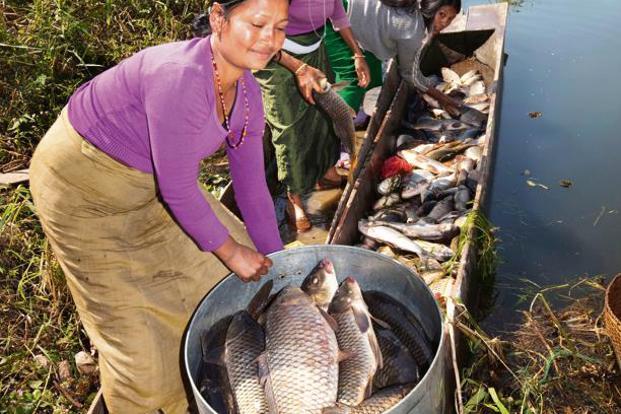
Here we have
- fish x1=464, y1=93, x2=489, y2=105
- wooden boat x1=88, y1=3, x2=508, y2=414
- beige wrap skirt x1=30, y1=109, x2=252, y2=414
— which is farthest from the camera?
fish x1=464, y1=93, x2=489, y2=105

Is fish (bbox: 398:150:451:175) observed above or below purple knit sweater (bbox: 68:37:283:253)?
below

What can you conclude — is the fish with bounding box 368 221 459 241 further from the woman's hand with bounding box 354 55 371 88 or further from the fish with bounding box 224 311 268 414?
the fish with bounding box 224 311 268 414

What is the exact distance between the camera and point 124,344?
2738 mm

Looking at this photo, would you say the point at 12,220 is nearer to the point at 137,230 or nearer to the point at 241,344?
the point at 137,230

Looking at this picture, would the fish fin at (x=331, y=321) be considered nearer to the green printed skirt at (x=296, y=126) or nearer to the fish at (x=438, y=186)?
the green printed skirt at (x=296, y=126)

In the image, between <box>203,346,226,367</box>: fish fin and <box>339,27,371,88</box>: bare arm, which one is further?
<box>339,27,371,88</box>: bare arm

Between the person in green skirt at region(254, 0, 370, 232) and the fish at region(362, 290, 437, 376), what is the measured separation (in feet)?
6.59

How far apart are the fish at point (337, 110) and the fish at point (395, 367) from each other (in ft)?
7.30

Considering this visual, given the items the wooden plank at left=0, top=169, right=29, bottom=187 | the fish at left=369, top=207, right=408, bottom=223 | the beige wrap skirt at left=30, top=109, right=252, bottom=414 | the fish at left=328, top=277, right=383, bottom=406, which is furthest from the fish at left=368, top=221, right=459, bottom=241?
the wooden plank at left=0, top=169, right=29, bottom=187

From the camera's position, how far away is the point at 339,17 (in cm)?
482

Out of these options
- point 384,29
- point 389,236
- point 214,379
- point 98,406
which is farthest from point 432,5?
point 98,406

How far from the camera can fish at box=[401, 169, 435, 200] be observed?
16.8 ft

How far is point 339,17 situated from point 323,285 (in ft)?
9.64

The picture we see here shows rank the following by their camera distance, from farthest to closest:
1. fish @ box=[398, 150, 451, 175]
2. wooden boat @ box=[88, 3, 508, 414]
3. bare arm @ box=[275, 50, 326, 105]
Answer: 1. fish @ box=[398, 150, 451, 175]
2. bare arm @ box=[275, 50, 326, 105]
3. wooden boat @ box=[88, 3, 508, 414]
